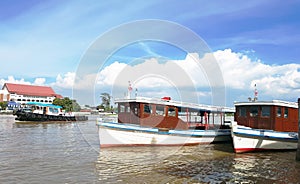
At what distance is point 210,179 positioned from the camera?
10.8m

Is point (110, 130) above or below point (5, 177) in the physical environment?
above

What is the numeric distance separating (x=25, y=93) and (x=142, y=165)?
110 m

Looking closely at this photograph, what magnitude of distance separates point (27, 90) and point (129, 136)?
4266 inches

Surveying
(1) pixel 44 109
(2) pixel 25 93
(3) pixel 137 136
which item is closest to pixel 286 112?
(3) pixel 137 136

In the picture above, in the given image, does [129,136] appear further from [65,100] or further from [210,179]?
[65,100]

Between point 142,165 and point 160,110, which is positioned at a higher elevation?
point 160,110

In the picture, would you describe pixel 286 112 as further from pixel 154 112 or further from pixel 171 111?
pixel 154 112

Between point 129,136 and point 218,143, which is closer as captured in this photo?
point 129,136

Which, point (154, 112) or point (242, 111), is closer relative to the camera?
point (154, 112)

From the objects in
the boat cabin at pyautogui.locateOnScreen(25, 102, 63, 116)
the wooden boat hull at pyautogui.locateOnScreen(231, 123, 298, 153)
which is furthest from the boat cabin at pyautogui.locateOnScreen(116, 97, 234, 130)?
the boat cabin at pyautogui.locateOnScreen(25, 102, 63, 116)

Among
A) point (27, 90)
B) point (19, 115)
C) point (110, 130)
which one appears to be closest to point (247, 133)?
point (110, 130)

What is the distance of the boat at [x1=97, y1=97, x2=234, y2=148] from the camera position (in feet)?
57.1

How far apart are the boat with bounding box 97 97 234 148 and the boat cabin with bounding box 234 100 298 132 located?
127 inches

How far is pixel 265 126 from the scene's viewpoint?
17.8 metres
